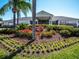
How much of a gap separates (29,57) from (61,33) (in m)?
7.58

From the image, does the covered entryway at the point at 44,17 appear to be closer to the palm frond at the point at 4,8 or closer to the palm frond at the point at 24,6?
the palm frond at the point at 24,6

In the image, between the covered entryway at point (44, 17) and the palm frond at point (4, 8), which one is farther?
the covered entryway at point (44, 17)

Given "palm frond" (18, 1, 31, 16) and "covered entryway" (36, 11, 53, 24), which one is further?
"covered entryway" (36, 11, 53, 24)

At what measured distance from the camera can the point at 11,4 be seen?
84.4 feet

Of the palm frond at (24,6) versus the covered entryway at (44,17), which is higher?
the palm frond at (24,6)

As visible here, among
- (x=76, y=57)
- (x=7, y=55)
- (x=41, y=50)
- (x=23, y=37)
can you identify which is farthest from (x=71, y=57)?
(x=23, y=37)

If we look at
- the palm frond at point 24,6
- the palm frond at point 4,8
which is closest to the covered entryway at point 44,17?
the palm frond at point 24,6

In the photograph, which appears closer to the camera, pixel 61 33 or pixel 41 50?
pixel 41 50

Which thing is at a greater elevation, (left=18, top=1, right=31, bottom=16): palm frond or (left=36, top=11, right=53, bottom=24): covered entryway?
(left=18, top=1, right=31, bottom=16): palm frond

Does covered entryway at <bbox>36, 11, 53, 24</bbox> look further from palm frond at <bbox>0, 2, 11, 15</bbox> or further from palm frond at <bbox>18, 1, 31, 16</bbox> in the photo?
Answer: palm frond at <bbox>0, 2, 11, 15</bbox>

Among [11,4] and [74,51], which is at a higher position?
[11,4]

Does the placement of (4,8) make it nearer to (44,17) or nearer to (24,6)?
(24,6)

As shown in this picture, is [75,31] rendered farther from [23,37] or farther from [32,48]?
[32,48]

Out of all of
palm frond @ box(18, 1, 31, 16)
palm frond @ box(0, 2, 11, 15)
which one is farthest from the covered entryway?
palm frond @ box(0, 2, 11, 15)
